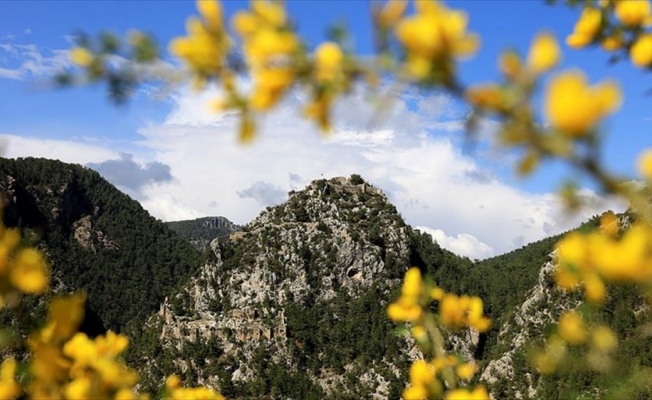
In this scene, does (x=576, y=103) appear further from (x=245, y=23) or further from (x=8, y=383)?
(x=8, y=383)

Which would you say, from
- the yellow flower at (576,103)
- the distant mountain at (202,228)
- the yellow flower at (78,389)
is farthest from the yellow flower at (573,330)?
the distant mountain at (202,228)

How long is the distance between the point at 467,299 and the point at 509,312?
6635 cm

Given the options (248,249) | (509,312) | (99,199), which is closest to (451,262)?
(509,312)

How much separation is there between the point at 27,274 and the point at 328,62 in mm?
1306

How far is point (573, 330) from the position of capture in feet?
8.32

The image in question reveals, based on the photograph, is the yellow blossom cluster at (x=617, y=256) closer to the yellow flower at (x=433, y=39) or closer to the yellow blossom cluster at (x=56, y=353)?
the yellow flower at (x=433, y=39)

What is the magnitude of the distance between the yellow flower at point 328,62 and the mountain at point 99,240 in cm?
8791

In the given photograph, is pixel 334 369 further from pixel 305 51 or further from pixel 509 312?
pixel 305 51

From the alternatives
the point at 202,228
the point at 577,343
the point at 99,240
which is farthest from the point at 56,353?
the point at 202,228

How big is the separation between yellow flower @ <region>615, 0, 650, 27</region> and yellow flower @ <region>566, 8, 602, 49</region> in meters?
0.21

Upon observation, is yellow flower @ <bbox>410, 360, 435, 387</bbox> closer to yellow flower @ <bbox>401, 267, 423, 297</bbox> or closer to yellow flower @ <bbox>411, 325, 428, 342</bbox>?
yellow flower @ <bbox>411, 325, 428, 342</bbox>

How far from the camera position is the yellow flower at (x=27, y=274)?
6.35ft

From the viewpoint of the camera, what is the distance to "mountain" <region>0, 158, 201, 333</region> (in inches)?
3794

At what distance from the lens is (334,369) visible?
61562mm
